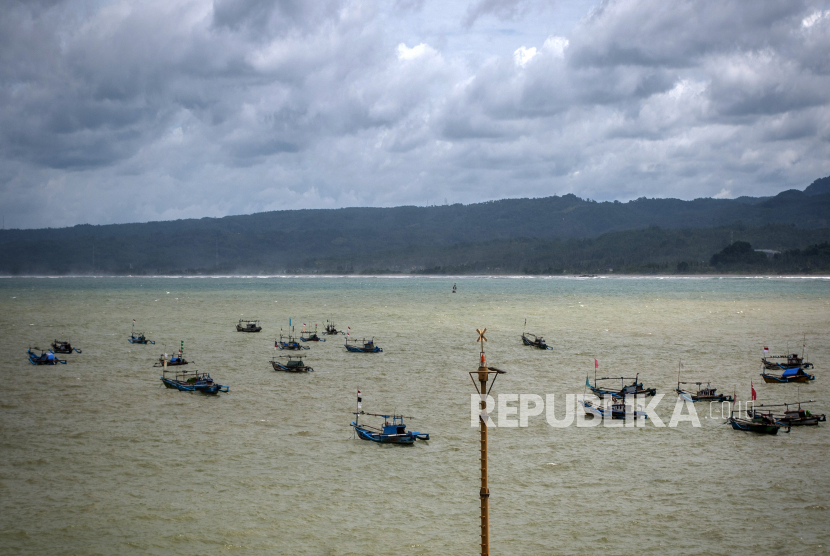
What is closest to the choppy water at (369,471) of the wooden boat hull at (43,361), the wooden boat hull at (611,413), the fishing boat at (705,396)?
the wooden boat hull at (43,361)

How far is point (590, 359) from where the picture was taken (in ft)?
225

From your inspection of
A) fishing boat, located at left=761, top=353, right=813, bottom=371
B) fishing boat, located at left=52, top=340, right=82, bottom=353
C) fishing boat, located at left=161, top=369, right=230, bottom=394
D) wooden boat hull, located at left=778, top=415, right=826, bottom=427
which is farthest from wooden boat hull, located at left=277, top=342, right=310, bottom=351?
wooden boat hull, located at left=778, top=415, right=826, bottom=427

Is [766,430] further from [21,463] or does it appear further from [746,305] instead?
[746,305]

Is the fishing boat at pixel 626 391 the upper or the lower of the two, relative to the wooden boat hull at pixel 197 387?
upper

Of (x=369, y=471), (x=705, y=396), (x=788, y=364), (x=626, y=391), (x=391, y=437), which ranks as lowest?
(x=369, y=471)

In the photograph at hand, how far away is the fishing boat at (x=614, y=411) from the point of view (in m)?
43.3

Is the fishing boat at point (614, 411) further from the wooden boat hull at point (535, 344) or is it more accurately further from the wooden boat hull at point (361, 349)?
the wooden boat hull at point (361, 349)

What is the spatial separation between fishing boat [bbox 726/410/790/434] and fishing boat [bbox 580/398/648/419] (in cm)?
539

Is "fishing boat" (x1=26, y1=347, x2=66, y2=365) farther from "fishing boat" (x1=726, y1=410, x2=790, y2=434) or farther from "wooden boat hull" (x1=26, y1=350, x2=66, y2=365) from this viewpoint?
"fishing boat" (x1=726, y1=410, x2=790, y2=434)

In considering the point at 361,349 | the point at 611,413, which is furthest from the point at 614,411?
the point at 361,349

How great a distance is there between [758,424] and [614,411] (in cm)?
816

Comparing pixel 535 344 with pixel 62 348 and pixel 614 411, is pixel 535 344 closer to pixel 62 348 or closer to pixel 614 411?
pixel 614 411

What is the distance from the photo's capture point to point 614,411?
43.4 m

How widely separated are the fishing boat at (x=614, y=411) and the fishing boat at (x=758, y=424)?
5.39m
